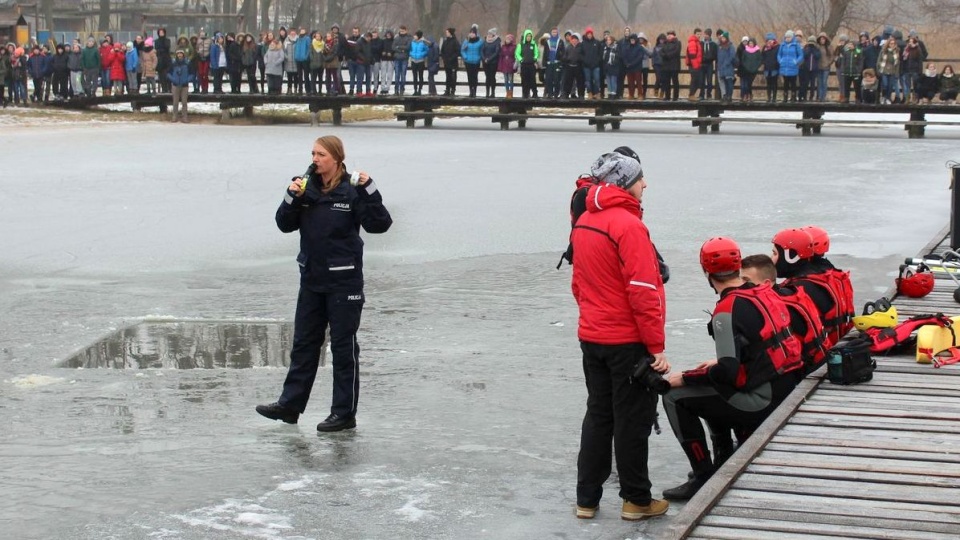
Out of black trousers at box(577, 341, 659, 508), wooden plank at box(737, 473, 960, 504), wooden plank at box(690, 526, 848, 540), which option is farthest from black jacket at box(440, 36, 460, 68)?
wooden plank at box(690, 526, 848, 540)

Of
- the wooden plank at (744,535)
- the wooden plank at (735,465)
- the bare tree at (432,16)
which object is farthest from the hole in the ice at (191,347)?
the bare tree at (432,16)

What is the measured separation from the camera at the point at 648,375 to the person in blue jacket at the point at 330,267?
6.26ft

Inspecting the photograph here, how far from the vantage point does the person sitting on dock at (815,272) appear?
22.6ft

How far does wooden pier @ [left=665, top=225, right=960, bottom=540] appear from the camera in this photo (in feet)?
15.3

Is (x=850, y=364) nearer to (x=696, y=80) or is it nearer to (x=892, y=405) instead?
(x=892, y=405)

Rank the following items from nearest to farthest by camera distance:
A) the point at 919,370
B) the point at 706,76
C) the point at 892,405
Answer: the point at 892,405, the point at 919,370, the point at 706,76

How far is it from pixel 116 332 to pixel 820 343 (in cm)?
493

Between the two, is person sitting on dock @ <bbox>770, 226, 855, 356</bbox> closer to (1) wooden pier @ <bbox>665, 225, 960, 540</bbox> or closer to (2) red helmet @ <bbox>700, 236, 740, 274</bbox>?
(1) wooden pier @ <bbox>665, 225, 960, 540</bbox>

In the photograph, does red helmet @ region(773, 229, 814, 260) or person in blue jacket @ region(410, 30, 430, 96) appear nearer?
red helmet @ region(773, 229, 814, 260)

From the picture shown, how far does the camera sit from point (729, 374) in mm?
5652

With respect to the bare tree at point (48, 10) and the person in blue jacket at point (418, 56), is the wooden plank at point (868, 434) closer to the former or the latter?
the person in blue jacket at point (418, 56)

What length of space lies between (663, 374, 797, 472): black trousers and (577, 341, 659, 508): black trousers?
33cm

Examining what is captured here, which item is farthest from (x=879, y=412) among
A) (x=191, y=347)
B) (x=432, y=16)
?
(x=432, y=16)

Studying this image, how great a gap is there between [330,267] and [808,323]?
2311mm
